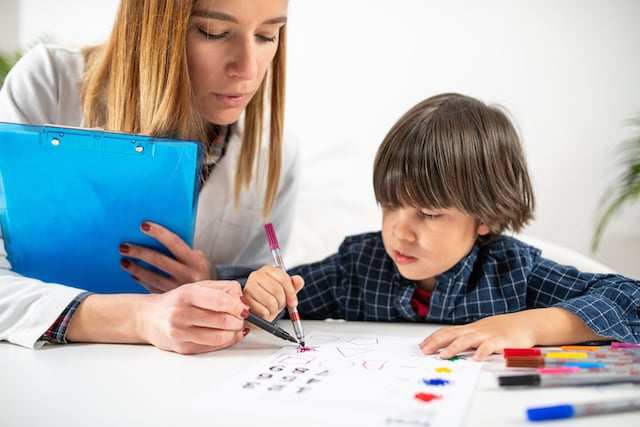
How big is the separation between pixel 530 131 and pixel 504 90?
14 centimetres

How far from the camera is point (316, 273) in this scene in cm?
108

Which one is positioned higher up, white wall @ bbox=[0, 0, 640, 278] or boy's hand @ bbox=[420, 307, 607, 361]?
white wall @ bbox=[0, 0, 640, 278]

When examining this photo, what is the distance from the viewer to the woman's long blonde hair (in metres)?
0.89

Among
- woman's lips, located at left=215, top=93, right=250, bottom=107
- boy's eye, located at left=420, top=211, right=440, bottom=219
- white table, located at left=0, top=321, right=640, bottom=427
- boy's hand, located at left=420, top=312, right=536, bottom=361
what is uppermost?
woman's lips, located at left=215, top=93, right=250, bottom=107

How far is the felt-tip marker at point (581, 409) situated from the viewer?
53 cm

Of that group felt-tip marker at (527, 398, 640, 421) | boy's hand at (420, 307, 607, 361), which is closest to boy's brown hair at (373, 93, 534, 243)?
boy's hand at (420, 307, 607, 361)

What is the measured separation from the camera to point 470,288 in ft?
3.37

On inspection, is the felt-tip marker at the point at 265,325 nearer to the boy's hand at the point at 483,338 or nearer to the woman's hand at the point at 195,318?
the woman's hand at the point at 195,318

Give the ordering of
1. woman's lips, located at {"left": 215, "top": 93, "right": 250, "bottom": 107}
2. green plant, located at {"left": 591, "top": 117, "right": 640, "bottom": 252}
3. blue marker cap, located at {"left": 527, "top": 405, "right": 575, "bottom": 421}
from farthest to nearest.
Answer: green plant, located at {"left": 591, "top": 117, "right": 640, "bottom": 252} → woman's lips, located at {"left": 215, "top": 93, "right": 250, "bottom": 107} → blue marker cap, located at {"left": 527, "top": 405, "right": 575, "bottom": 421}

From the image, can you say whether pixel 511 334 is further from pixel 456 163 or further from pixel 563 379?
pixel 456 163

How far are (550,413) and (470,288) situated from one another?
50 cm

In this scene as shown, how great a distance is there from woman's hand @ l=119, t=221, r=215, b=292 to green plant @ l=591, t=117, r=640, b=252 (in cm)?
123

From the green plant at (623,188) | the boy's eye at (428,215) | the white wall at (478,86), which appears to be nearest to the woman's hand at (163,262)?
the boy's eye at (428,215)

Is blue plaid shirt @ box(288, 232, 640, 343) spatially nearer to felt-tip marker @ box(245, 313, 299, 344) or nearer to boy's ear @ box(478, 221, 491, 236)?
boy's ear @ box(478, 221, 491, 236)
